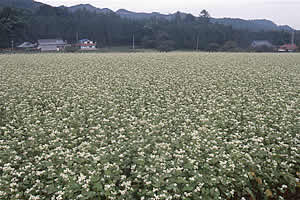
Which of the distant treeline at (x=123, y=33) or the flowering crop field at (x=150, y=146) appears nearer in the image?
the flowering crop field at (x=150, y=146)

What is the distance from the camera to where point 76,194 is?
16.3 ft

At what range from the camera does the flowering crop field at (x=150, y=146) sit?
A: 16.9 feet

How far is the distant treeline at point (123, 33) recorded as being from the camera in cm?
7110

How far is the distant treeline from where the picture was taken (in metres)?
71.1

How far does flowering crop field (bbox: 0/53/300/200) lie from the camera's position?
5148 mm

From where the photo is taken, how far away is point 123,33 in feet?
298

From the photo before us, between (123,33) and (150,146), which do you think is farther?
(123,33)

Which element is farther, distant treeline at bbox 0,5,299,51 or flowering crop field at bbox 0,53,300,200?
distant treeline at bbox 0,5,299,51

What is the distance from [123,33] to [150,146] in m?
88.2

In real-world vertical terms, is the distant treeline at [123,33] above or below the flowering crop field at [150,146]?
above

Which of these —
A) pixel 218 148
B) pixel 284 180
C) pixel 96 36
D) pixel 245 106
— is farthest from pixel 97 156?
pixel 96 36

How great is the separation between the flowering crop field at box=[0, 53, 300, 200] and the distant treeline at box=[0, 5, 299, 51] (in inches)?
2396

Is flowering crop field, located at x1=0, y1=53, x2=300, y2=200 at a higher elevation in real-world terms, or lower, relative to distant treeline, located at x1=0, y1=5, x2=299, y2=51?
lower

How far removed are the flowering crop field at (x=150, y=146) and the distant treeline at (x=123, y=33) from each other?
6087cm
